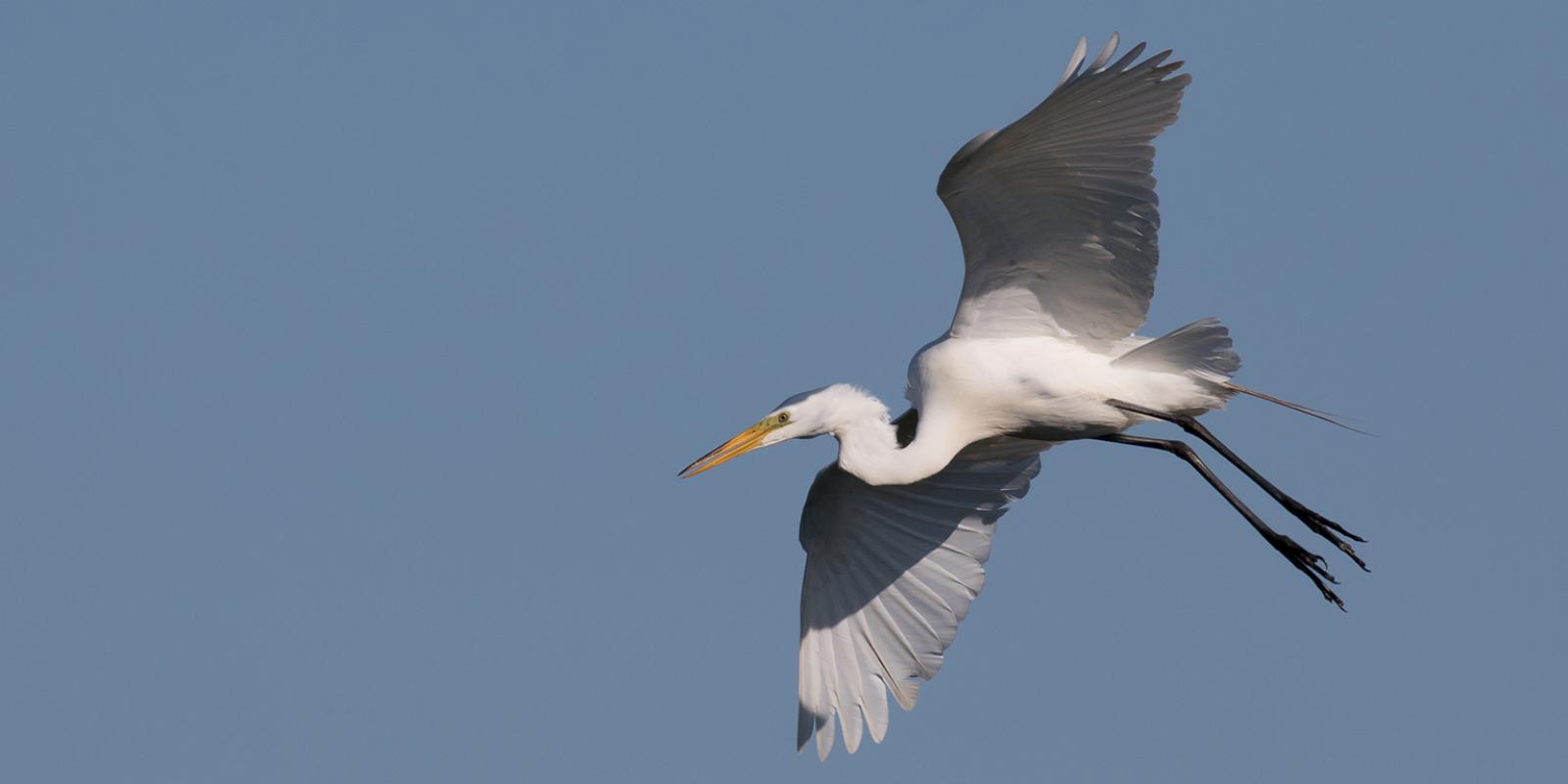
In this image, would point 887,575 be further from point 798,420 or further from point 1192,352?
point 1192,352

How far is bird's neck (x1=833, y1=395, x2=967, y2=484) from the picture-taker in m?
11.0

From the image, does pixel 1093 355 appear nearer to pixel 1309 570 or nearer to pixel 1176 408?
pixel 1176 408

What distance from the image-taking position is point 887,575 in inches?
490

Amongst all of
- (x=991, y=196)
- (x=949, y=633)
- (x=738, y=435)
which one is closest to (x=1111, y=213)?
(x=991, y=196)

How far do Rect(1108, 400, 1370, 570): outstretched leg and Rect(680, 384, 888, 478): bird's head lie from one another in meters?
1.51

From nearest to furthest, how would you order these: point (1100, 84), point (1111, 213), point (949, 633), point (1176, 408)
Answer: point (1100, 84)
point (1111, 213)
point (1176, 408)
point (949, 633)

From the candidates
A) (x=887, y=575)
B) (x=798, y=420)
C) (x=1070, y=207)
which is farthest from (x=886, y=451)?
(x=1070, y=207)

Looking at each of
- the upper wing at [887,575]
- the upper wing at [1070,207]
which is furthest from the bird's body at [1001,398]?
the upper wing at [887,575]

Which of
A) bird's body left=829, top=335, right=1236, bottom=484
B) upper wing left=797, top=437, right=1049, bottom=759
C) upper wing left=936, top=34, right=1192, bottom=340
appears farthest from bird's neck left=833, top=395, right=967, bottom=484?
upper wing left=797, top=437, right=1049, bottom=759

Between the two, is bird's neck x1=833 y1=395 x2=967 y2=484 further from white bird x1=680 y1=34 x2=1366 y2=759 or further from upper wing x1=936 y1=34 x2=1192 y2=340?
upper wing x1=936 y1=34 x2=1192 y2=340

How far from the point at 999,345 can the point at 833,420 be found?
105cm

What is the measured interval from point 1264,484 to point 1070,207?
8.03ft

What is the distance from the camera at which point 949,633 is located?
12156 millimetres

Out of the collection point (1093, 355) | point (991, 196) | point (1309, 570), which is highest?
point (991, 196)
